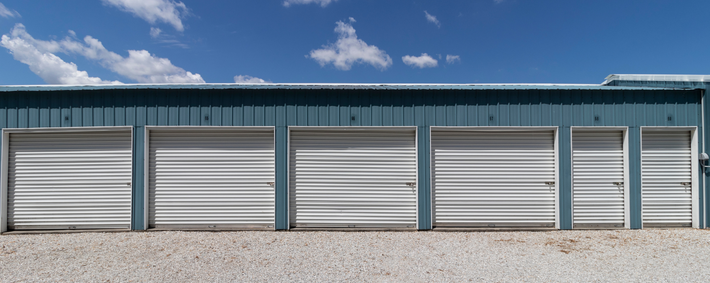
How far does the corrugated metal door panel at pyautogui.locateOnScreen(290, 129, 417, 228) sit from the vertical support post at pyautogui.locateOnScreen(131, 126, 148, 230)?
334 centimetres

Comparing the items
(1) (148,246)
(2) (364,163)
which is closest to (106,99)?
(1) (148,246)

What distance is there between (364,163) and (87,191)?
645cm

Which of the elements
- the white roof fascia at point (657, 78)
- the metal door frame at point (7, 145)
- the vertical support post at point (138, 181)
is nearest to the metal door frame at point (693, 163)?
the white roof fascia at point (657, 78)

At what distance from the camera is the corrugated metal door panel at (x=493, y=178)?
21.4ft

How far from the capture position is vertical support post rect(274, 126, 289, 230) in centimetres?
635

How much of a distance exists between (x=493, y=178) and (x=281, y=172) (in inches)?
196

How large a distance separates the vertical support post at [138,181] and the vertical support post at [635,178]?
36.5 ft

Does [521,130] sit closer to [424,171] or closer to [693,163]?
[424,171]

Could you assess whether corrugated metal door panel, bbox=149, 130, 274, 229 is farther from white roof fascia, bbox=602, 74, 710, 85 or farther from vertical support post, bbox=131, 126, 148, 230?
white roof fascia, bbox=602, 74, 710, 85

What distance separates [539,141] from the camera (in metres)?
6.54

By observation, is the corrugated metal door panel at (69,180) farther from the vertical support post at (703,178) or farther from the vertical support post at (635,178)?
A: the vertical support post at (703,178)

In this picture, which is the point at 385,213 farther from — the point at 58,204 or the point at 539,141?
the point at 58,204

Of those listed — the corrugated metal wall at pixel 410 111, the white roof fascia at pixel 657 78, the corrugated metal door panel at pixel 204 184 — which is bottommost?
the corrugated metal door panel at pixel 204 184

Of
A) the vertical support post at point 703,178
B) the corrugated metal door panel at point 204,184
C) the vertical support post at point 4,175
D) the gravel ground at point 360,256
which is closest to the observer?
the gravel ground at point 360,256
